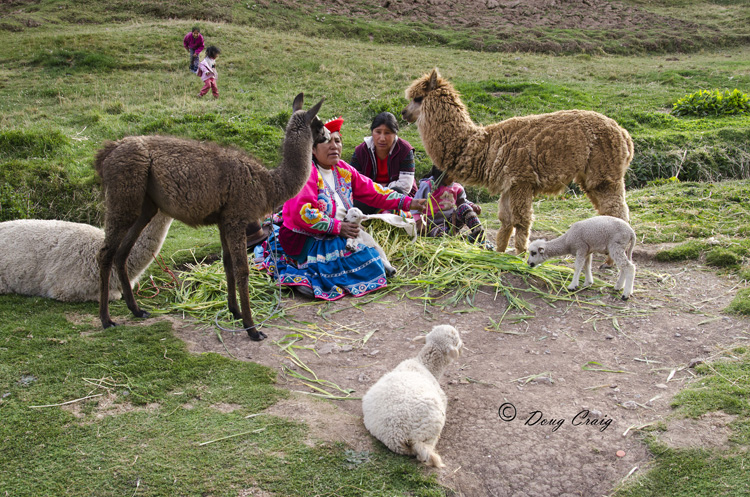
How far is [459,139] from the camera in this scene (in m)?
5.44

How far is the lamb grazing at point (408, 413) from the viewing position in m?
2.69

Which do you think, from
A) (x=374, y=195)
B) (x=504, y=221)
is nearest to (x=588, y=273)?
(x=504, y=221)

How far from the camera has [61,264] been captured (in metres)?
4.76

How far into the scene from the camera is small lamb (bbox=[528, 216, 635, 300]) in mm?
4438

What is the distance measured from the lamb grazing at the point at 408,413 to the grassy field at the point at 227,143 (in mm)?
99

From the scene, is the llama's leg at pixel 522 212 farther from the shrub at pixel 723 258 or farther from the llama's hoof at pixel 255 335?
the llama's hoof at pixel 255 335

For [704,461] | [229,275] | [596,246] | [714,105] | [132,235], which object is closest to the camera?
[704,461]

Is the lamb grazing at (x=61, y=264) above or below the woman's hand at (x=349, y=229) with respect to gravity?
below

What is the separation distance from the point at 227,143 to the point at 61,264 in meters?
2.63

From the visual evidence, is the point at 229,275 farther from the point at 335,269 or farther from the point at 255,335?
the point at 335,269

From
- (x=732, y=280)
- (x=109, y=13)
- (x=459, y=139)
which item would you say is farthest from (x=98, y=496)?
(x=109, y=13)

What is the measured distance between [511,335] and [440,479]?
69.9 inches

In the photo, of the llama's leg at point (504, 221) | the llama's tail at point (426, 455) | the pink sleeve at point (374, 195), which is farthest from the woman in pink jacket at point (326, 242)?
the llama's tail at point (426, 455)

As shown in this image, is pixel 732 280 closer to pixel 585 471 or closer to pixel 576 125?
pixel 576 125
